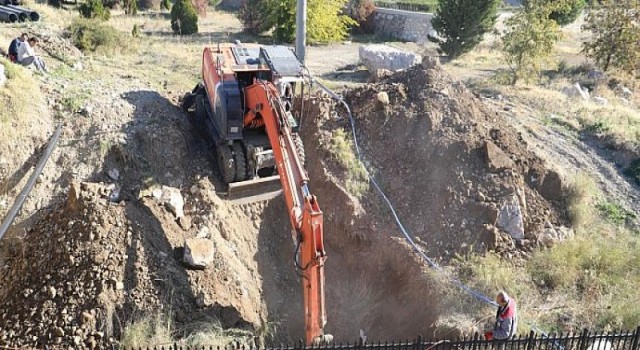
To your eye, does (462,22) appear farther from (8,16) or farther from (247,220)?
(8,16)

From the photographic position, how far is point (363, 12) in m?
28.7

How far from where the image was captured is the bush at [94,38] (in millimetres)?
15688

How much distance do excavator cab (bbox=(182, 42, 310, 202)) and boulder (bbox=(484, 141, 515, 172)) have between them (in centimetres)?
372

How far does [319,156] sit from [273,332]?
3701mm

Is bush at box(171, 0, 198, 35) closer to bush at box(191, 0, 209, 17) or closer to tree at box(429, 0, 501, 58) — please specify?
bush at box(191, 0, 209, 17)

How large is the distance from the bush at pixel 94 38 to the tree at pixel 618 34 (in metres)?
17.5

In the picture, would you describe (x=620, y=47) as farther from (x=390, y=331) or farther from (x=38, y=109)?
(x=38, y=109)

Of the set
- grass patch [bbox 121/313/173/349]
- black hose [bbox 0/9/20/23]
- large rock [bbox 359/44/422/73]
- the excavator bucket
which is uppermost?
black hose [bbox 0/9/20/23]

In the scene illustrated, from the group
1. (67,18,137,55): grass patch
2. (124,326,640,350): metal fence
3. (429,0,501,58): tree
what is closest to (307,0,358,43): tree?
(429,0,501,58): tree

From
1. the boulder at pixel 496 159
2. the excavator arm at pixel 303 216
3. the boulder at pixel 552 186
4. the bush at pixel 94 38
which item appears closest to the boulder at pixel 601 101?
the boulder at pixel 552 186

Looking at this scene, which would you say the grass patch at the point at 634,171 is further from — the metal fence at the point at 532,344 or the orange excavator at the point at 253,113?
the orange excavator at the point at 253,113

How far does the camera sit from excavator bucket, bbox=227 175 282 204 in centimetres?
1040

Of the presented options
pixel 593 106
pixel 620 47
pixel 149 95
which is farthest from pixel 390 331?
pixel 620 47

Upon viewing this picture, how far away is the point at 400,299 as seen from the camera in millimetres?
9945
